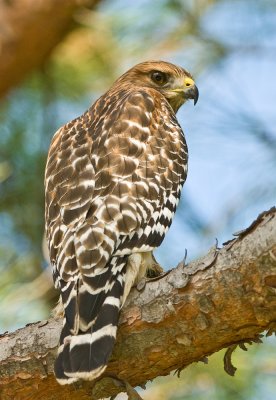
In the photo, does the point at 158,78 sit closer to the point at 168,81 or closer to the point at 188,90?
the point at 168,81

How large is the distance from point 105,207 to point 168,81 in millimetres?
1926

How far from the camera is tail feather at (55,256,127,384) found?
409 cm

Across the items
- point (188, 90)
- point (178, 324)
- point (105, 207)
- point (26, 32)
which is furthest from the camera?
point (26, 32)

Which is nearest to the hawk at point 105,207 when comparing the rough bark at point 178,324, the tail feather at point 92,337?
the tail feather at point 92,337

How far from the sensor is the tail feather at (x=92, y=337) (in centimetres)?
409

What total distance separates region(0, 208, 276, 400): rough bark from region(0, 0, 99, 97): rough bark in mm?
2477

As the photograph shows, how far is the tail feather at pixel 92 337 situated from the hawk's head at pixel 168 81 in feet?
7.26

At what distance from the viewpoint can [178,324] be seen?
4070mm

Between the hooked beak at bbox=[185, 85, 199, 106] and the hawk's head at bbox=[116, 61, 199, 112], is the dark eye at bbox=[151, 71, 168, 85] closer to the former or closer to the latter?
the hawk's head at bbox=[116, 61, 199, 112]

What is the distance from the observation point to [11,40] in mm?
6535

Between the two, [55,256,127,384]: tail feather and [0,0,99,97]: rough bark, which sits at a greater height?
[55,256,127,384]: tail feather

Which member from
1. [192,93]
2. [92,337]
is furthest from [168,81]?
[92,337]

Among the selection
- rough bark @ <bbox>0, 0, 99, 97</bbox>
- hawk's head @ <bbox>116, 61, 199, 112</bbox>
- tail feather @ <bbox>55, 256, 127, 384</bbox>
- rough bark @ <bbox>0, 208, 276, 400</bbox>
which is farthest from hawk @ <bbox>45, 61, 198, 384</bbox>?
rough bark @ <bbox>0, 0, 99, 97</bbox>

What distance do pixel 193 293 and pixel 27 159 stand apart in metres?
3.56
